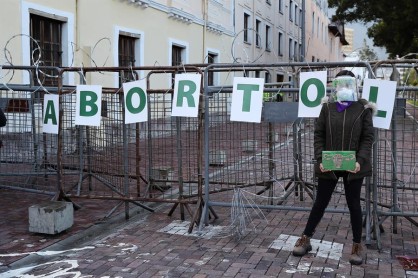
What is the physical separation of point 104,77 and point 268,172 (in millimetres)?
8030

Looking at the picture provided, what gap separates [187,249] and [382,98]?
2.54 meters

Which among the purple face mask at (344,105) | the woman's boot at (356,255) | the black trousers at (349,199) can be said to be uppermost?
the purple face mask at (344,105)

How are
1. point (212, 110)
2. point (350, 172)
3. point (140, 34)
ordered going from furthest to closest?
1. point (140, 34)
2. point (212, 110)
3. point (350, 172)

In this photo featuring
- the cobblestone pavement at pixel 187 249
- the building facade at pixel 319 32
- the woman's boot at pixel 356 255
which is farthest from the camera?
the building facade at pixel 319 32

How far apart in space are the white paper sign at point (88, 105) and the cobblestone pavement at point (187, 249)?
128cm

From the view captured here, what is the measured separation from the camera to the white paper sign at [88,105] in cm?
616

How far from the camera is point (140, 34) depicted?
15.5 meters

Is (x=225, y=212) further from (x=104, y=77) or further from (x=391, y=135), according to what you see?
(x=104, y=77)

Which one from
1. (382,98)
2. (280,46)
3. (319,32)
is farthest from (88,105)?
(319,32)

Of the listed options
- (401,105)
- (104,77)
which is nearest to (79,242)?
(401,105)

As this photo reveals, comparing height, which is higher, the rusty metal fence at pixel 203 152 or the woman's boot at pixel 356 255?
the rusty metal fence at pixel 203 152

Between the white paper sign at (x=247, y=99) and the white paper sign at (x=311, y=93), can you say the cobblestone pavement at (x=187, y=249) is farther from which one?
the white paper sign at (x=311, y=93)

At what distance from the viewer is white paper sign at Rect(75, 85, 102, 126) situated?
6156mm

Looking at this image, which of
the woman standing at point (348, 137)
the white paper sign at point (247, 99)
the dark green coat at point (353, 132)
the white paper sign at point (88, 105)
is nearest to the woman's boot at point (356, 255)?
the woman standing at point (348, 137)
